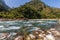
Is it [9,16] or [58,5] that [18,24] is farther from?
[58,5]

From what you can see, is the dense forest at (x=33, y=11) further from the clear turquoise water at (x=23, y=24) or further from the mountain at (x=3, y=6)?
the clear turquoise water at (x=23, y=24)

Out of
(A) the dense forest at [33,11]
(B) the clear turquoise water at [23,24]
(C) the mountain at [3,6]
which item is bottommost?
(B) the clear turquoise water at [23,24]

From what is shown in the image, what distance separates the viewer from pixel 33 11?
2.88 metres

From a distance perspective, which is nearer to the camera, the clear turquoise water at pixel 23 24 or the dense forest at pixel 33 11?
the clear turquoise water at pixel 23 24

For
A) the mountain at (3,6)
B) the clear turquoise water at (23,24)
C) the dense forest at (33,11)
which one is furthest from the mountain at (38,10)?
the mountain at (3,6)

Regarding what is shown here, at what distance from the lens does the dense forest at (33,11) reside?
283 cm

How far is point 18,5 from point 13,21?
417 millimetres

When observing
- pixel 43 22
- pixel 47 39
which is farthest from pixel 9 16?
pixel 47 39

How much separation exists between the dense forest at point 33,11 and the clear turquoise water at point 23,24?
0.12 m

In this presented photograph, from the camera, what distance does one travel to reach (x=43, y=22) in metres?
2.79

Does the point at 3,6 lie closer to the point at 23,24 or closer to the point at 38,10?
the point at 23,24

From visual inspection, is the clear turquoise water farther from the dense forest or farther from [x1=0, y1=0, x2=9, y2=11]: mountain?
[x1=0, y1=0, x2=9, y2=11]: mountain

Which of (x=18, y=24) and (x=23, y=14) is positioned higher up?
(x=23, y=14)

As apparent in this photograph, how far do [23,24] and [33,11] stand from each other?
0.40 meters
